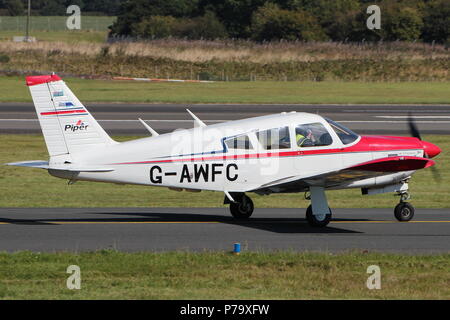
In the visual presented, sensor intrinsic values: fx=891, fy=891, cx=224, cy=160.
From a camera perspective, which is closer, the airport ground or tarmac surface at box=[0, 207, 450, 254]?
tarmac surface at box=[0, 207, 450, 254]

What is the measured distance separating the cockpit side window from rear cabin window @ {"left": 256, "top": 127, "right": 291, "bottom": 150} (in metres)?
A: 0.22

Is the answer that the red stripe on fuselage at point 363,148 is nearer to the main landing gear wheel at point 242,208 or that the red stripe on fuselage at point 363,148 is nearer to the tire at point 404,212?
the tire at point 404,212

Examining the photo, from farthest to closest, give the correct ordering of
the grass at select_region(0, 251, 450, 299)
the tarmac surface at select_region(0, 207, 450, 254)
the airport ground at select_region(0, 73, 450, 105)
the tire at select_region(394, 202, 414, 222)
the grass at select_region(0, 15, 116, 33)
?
1. the grass at select_region(0, 15, 116, 33)
2. the airport ground at select_region(0, 73, 450, 105)
3. the tire at select_region(394, 202, 414, 222)
4. the tarmac surface at select_region(0, 207, 450, 254)
5. the grass at select_region(0, 251, 450, 299)

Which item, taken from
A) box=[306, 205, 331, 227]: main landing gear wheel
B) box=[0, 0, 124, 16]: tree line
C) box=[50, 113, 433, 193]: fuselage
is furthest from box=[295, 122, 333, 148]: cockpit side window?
box=[0, 0, 124, 16]: tree line

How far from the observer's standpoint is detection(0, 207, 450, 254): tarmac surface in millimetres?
15766

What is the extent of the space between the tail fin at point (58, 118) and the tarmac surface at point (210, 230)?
168 cm

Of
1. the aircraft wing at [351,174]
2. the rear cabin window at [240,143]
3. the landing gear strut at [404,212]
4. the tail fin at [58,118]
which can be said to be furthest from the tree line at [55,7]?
the aircraft wing at [351,174]

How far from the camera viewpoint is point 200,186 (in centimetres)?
1758

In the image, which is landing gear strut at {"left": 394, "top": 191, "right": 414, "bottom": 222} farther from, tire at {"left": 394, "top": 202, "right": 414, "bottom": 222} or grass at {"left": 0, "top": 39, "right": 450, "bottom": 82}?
grass at {"left": 0, "top": 39, "right": 450, "bottom": 82}

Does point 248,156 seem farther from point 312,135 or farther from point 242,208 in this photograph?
point 242,208
